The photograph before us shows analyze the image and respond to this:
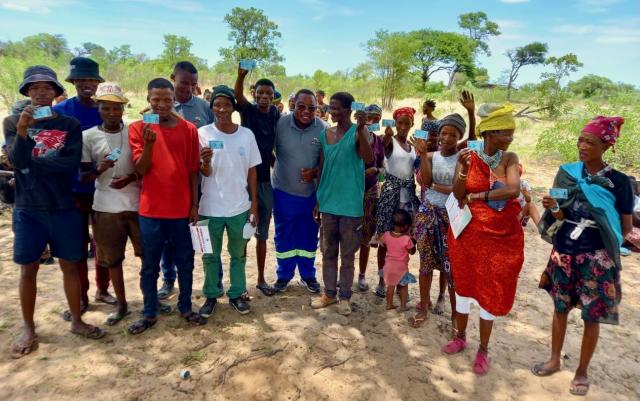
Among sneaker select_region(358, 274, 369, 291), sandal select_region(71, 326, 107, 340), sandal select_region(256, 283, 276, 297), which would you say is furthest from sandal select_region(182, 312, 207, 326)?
sneaker select_region(358, 274, 369, 291)

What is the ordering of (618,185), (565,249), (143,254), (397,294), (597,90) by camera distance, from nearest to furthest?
(618,185) → (565,249) → (143,254) → (397,294) → (597,90)

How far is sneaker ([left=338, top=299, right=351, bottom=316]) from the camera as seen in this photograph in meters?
3.74

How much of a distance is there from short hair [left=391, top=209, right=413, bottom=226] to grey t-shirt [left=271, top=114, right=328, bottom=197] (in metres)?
0.89

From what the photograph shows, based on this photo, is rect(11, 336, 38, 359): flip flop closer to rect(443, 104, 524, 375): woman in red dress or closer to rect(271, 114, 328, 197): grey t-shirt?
rect(271, 114, 328, 197): grey t-shirt

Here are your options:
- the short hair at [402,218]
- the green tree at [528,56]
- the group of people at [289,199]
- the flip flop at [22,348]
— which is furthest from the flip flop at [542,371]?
the green tree at [528,56]

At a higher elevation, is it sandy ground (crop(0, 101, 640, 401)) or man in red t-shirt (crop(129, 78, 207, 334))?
man in red t-shirt (crop(129, 78, 207, 334))

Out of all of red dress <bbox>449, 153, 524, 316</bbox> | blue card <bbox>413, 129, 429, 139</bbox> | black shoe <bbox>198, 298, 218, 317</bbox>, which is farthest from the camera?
black shoe <bbox>198, 298, 218, 317</bbox>

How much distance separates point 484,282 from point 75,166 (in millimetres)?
3189

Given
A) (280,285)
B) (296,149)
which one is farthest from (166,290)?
(296,149)

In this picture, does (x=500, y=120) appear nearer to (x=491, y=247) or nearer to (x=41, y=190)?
(x=491, y=247)

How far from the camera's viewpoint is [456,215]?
2.99m

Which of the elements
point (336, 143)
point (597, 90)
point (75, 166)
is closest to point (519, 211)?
point (336, 143)

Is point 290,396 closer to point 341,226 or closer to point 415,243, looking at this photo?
point 341,226

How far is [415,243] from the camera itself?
372 centimetres
